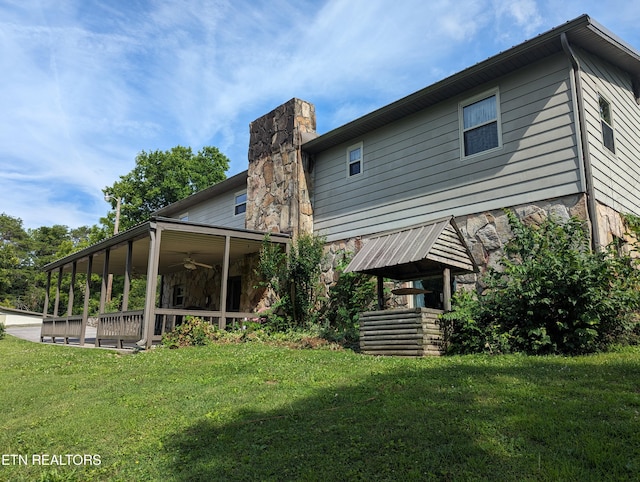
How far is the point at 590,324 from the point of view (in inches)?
252

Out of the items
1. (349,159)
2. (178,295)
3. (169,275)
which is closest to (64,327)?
(178,295)

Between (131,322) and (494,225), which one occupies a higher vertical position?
(494,225)

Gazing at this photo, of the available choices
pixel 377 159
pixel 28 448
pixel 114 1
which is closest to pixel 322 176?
pixel 377 159

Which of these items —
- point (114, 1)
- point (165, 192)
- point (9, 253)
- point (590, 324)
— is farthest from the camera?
point (9, 253)

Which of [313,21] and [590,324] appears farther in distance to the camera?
[313,21]

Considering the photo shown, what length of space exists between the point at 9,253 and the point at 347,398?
4292cm

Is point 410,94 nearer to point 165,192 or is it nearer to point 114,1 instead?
point 114,1

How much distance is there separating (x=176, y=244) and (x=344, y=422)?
411 inches

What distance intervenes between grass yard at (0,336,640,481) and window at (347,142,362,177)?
6.43m

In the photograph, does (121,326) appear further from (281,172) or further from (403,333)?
(403,333)

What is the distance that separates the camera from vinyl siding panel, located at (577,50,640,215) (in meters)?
8.44

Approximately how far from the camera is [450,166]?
10.0m

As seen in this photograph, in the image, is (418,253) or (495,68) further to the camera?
(495,68)

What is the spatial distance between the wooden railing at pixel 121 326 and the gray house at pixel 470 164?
0.31 meters
